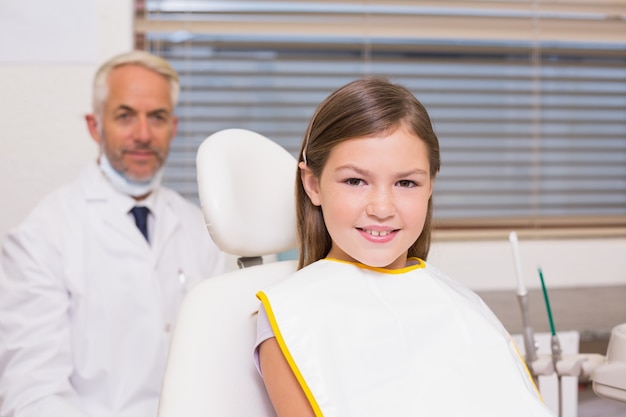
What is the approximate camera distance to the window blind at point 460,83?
7.23 feet

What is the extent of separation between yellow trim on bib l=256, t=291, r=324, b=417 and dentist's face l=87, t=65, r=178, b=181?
0.95 m

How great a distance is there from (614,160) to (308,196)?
160 centimetres

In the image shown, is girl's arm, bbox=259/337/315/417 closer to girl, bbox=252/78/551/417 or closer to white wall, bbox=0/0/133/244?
girl, bbox=252/78/551/417

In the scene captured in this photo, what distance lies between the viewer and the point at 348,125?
3.49 ft

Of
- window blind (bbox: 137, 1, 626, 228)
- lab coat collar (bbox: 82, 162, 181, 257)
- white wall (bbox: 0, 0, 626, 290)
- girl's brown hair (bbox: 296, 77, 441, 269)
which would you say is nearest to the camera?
girl's brown hair (bbox: 296, 77, 441, 269)

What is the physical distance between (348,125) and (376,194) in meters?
0.11

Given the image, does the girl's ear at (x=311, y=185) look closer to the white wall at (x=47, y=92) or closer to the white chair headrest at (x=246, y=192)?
the white chair headrest at (x=246, y=192)

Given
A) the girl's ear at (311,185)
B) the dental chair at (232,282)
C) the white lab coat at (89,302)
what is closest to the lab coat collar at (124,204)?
the white lab coat at (89,302)

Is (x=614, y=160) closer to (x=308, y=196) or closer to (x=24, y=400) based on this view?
(x=308, y=196)

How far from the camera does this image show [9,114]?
2025 millimetres

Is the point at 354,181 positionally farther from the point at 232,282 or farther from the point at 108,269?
the point at 108,269

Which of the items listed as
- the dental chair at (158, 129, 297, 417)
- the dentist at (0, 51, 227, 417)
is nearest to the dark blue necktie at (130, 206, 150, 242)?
the dentist at (0, 51, 227, 417)

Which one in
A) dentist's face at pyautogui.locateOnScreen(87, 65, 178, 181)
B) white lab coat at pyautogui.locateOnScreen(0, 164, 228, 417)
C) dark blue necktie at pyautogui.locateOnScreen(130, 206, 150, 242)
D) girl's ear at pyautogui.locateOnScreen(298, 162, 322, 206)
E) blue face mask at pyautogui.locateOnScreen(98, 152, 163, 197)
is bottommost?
white lab coat at pyautogui.locateOnScreen(0, 164, 228, 417)

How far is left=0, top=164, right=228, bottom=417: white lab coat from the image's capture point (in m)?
1.60
